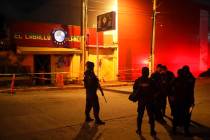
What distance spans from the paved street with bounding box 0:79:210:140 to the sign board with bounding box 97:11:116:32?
8.73 meters

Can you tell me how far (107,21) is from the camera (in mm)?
25234

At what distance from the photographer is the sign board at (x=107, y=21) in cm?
2465

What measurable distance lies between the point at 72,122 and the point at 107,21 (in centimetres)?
1444

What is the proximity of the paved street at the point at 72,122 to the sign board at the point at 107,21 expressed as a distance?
8.73 metres

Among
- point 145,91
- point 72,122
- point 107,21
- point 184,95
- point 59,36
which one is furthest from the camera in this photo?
point 59,36

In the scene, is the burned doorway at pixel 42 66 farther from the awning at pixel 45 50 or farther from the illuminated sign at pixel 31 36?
the illuminated sign at pixel 31 36

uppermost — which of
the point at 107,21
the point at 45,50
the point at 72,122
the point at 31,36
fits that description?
the point at 107,21

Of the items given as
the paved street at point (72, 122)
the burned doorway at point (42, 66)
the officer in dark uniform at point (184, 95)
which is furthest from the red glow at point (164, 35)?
the officer in dark uniform at point (184, 95)

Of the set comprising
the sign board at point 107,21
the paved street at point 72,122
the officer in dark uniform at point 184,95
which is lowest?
the paved street at point 72,122

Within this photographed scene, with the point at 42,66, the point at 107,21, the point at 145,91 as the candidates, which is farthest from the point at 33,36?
the point at 145,91

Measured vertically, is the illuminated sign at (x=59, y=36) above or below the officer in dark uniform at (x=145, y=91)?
above

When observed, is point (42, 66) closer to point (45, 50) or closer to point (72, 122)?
point (45, 50)

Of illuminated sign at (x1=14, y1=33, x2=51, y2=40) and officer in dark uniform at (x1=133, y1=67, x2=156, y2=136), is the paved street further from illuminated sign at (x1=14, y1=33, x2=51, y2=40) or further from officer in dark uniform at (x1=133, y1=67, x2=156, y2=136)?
illuminated sign at (x1=14, y1=33, x2=51, y2=40)

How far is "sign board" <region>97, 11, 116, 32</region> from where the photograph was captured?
24.7 metres
